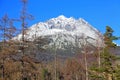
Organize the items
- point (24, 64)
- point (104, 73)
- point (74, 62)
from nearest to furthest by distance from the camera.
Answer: point (24, 64) → point (104, 73) → point (74, 62)

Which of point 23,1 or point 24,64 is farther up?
point 23,1

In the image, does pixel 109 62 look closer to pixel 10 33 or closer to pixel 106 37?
pixel 106 37

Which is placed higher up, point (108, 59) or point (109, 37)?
point (109, 37)

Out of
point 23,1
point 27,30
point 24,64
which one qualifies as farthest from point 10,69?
point 23,1

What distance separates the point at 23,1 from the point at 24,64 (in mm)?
5902

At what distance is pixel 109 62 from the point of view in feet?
107

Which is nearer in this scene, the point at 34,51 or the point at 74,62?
the point at 34,51

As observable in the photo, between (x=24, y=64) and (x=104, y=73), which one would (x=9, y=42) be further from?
(x=104, y=73)

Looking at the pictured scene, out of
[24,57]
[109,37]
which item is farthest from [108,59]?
[24,57]

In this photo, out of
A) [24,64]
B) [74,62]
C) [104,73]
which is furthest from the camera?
[74,62]

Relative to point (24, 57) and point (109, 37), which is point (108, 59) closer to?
point (109, 37)

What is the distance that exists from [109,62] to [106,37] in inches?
89.7

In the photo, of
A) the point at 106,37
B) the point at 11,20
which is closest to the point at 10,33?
the point at 11,20

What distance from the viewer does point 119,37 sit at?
3269 cm
